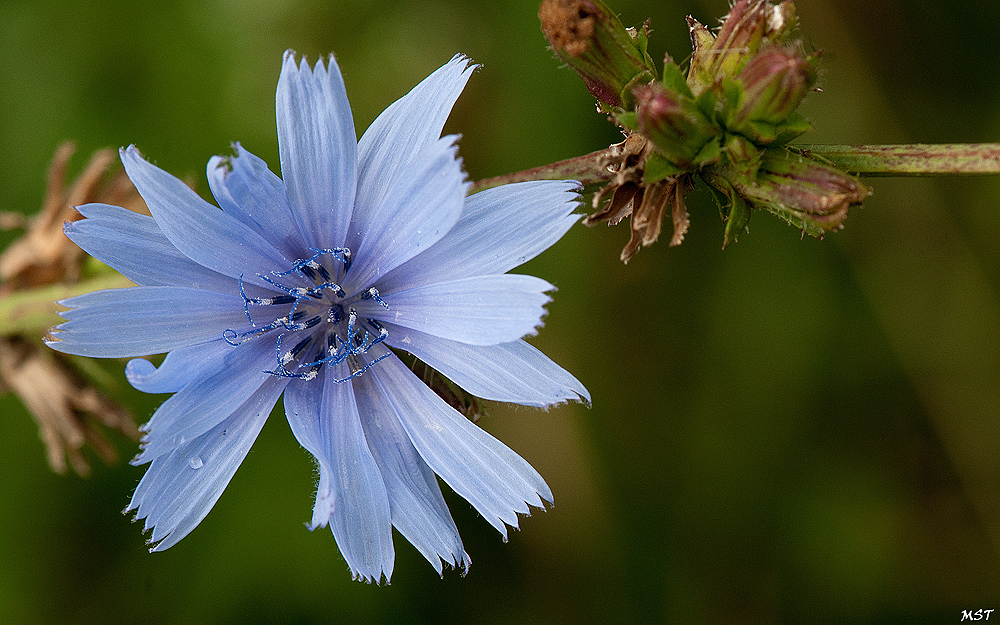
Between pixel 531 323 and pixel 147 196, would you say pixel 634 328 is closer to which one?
pixel 531 323

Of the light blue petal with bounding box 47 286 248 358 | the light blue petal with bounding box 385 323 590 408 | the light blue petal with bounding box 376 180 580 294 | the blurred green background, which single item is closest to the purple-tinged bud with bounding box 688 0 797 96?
the light blue petal with bounding box 376 180 580 294

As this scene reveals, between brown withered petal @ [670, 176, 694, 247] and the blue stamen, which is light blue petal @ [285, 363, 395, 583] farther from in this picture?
brown withered petal @ [670, 176, 694, 247]

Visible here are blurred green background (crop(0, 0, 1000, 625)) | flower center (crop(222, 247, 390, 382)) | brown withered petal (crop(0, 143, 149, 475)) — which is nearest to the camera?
flower center (crop(222, 247, 390, 382))

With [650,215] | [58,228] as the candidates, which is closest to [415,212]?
[650,215]

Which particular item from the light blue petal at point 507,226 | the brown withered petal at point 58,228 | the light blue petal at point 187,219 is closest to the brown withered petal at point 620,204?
the light blue petal at point 507,226

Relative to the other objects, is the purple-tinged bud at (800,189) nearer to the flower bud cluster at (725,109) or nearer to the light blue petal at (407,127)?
the flower bud cluster at (725,109)

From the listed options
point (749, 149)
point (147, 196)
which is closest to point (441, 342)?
point (147, 196)

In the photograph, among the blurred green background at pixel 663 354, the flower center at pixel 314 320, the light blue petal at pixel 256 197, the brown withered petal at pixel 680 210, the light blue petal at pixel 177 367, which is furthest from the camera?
the blurred green background at pixel 663 354
